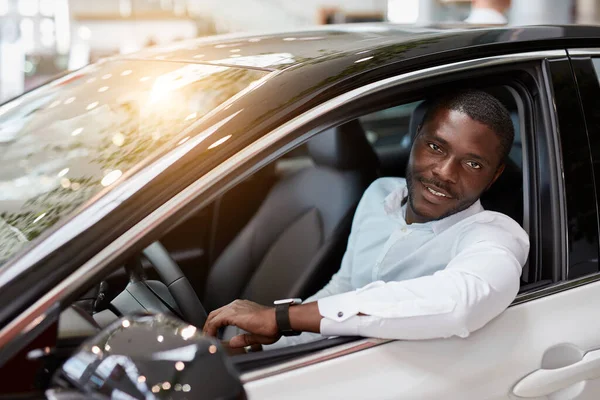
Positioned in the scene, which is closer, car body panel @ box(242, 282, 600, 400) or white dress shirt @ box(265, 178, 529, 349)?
car body panel @ box(242, 282, 600, 400)

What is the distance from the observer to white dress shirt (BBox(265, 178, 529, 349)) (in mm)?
1360

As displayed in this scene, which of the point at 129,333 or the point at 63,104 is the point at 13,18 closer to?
the point at 63,104

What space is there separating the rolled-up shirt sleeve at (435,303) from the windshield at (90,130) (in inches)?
19.1

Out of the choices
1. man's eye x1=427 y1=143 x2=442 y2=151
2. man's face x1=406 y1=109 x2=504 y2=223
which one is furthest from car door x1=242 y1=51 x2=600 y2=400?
man's eye x1=427 y1=143 x2=442 y2=151

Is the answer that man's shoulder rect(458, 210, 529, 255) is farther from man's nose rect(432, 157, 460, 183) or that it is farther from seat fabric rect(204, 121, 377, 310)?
seat fabric rect(204, 121, 377, 310)

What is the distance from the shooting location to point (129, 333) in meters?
1.06

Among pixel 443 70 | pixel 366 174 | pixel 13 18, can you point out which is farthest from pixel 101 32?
pixel 443 70

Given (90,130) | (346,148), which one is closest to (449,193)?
(346,148)

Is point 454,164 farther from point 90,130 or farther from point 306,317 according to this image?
point 90,130

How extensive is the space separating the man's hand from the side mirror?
468 mm

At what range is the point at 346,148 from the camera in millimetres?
2467

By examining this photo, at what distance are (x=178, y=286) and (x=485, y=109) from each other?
→ 899 millimetres

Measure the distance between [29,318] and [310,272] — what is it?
125 centimetres

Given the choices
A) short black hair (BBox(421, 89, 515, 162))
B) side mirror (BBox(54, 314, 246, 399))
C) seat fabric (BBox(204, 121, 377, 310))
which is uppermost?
short black hair (BBox(421, 89, 515, 162))
